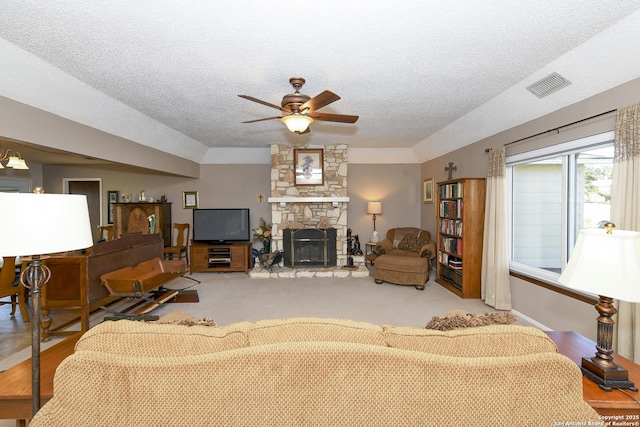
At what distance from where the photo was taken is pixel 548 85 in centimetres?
282

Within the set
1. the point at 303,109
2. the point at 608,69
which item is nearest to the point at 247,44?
the point at 303,109

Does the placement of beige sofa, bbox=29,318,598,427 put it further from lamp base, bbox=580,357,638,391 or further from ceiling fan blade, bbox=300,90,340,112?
ceiling fan blade, bbox=300,90,340,112

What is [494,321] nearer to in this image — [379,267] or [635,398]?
[635,398]

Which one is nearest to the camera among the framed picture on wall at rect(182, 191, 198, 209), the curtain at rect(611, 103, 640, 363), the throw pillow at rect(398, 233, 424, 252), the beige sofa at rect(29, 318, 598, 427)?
the beige sofa at rect(29, 318, 598, 427)

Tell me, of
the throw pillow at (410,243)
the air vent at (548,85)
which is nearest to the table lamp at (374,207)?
the throw pillow at (410,243)

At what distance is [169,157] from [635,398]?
6040 mm

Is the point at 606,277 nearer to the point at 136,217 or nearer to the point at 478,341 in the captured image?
the point at 478,341

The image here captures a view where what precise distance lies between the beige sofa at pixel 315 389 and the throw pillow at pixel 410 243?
180 inches

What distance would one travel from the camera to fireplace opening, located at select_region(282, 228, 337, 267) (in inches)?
240

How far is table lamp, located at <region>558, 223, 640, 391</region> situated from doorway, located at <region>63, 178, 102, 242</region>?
329 inches

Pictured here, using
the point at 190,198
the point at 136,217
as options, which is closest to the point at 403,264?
the point at 190,198

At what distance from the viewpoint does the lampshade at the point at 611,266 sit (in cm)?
122

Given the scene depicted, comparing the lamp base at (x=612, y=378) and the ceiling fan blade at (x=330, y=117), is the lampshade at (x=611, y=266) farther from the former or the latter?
the ceiling fan blade at (x=330, y=117)

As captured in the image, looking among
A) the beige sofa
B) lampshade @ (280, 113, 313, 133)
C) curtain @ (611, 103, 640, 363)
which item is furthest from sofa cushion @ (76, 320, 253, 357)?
curtain @ (611, 103, 640, 363)
